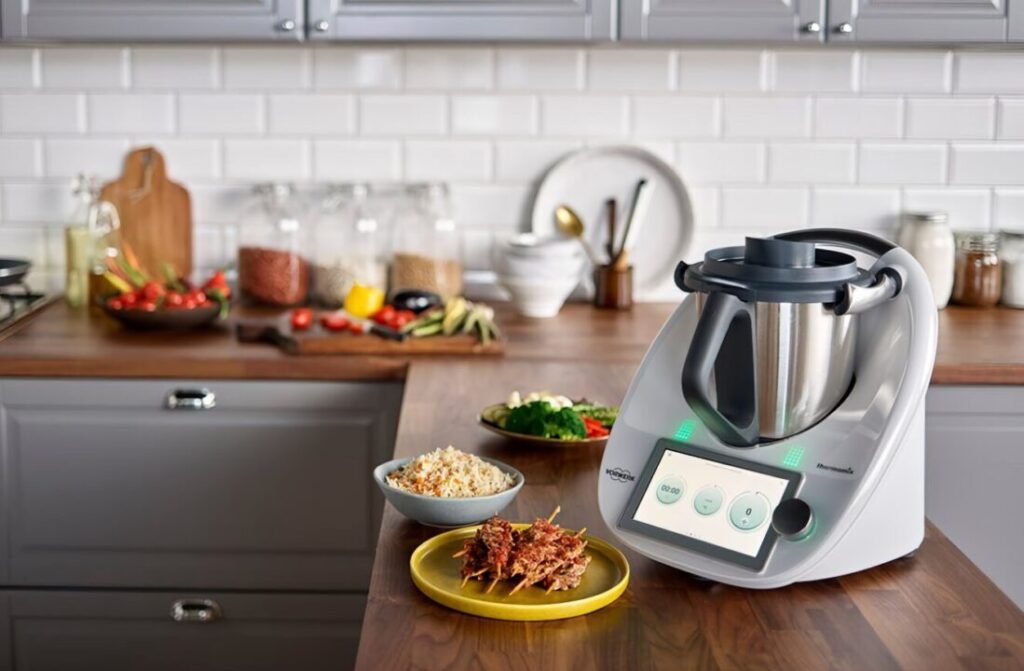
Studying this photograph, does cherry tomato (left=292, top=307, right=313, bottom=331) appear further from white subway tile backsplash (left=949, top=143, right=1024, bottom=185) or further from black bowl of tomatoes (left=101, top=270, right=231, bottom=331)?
white subway tile backsplash (left=949, top=143, right=1024, bottom=185)

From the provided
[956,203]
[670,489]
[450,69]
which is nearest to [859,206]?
[956,203]

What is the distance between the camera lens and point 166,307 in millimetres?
3088

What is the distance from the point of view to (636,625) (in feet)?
4.73

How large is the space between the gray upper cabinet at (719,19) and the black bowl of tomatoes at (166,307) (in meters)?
1.11

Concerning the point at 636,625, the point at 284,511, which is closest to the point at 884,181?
the point at 284,511

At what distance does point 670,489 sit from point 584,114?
2.00 m

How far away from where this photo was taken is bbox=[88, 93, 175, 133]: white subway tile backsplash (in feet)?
11.4

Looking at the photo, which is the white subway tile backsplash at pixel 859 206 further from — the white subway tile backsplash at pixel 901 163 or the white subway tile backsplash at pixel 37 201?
the white subway tile backsplash at pixel 37 201

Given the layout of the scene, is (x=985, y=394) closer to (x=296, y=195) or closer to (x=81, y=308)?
(x=296, y=195)

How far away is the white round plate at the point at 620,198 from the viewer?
3.49 m

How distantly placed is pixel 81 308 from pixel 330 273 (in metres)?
0.63

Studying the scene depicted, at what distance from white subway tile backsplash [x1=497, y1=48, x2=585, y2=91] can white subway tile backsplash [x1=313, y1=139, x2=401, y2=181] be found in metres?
0.34

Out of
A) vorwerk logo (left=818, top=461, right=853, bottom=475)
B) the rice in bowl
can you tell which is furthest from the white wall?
vorwerk logo (left=818, top=461, right=853, bottom=475)

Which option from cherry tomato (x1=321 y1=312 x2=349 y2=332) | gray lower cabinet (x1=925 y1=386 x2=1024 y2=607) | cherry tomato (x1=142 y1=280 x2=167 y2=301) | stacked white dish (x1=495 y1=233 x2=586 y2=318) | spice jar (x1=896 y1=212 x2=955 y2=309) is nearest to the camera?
gray lower cabinet (x1=925 y1=386 x2=1024 y2=607)
